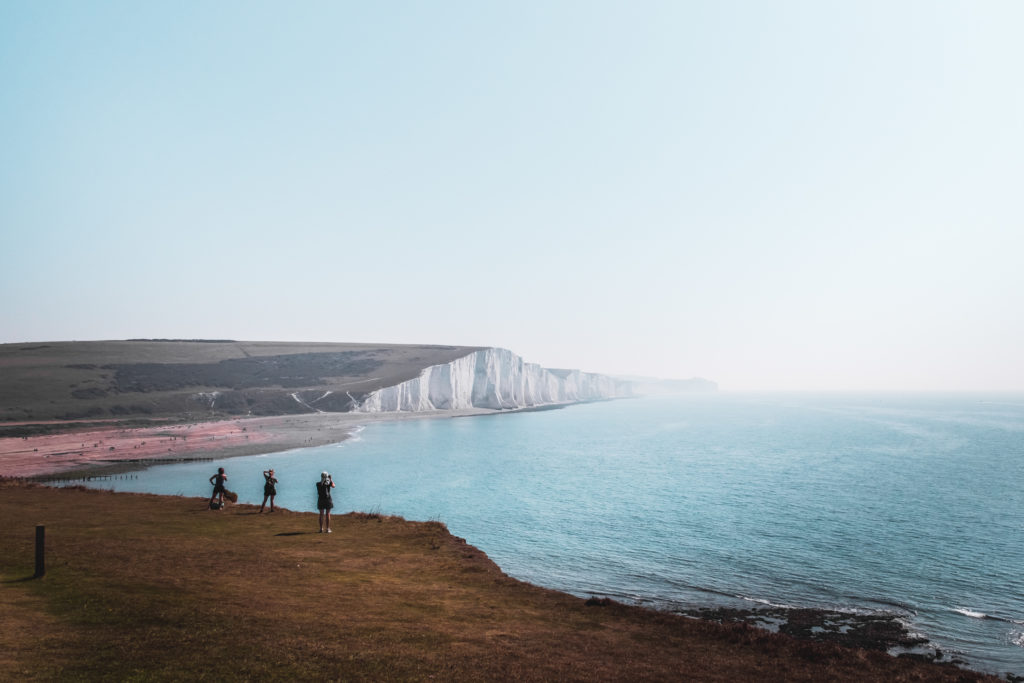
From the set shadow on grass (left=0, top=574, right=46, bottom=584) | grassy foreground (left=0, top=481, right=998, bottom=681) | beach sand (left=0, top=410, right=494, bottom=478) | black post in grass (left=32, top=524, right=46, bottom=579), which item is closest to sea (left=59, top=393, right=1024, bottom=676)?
beach sand (left=0, top=410, right=494, bottom=478)

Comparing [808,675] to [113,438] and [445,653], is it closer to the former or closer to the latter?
[445,653]

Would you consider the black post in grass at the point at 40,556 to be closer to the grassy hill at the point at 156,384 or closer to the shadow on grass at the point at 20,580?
the shadow on grass at the point at 20,580

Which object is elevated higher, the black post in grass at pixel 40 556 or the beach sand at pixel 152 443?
the black post in grass at pixel 40 556

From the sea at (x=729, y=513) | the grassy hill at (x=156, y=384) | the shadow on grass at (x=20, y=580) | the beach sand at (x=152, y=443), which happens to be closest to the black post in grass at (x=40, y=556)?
the shadow on grass at (x=20, y=580)

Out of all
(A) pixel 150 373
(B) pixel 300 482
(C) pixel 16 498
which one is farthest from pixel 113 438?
(A) pixel 150 373

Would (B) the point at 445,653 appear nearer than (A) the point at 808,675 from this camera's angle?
Yes
